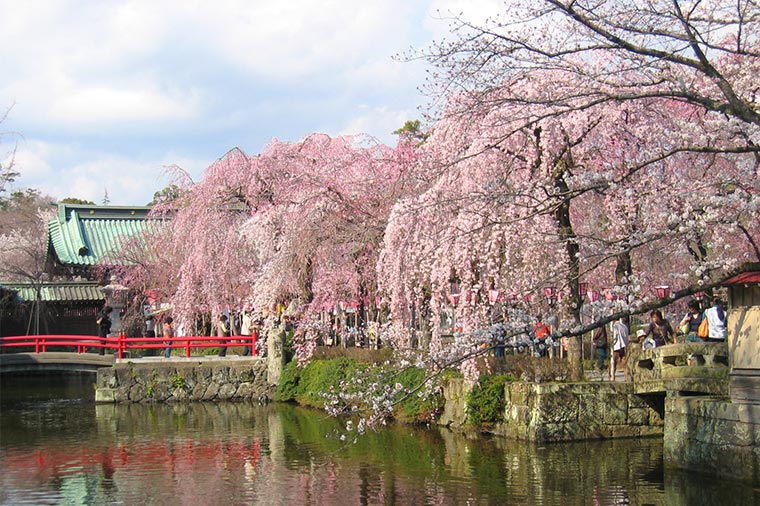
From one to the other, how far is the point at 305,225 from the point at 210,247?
15.7 ft

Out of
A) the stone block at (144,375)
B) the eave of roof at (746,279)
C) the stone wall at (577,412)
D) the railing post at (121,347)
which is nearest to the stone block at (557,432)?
the stone wall at (577,412)

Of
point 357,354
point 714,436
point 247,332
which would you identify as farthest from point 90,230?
point 714,436

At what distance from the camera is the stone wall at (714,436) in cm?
1193

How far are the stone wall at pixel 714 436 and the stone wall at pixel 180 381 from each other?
Answer: 14418 mm

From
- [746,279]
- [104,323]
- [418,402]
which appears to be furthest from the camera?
[104,323]

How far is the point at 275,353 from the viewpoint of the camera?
24828 millimetres

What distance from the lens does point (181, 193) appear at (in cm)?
2741

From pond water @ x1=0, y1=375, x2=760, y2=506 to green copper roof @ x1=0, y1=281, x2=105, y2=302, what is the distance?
13.5m

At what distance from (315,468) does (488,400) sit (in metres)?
3.99

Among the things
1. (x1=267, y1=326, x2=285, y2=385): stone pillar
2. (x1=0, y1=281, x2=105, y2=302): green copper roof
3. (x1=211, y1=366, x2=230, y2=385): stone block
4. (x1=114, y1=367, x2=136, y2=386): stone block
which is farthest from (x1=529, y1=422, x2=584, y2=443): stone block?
(x1=0, y1=281, x2=105, y2=302): green copper roof

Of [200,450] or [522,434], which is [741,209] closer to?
[522,434]

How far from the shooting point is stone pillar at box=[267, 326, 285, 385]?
24.6m

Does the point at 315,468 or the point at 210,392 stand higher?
the point at 210,392

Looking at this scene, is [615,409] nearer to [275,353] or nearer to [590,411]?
[590,411]
